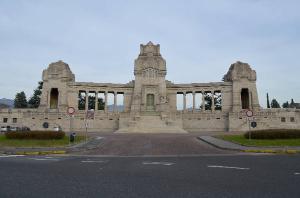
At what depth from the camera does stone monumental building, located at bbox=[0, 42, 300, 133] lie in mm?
63938

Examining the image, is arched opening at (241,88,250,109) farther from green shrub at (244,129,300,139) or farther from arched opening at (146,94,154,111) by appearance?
green shrub at (244,129,300,139)

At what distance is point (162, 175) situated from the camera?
12328 mm

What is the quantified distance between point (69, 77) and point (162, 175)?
222 feet

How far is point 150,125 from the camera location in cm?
5934

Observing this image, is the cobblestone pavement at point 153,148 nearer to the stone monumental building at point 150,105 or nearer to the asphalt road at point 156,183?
the asphalt road at point 156,183

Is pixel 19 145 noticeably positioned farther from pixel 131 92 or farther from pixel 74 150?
pixel 131 92

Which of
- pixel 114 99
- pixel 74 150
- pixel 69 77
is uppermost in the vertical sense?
pixel 69 77

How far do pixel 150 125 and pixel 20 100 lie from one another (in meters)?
60.1

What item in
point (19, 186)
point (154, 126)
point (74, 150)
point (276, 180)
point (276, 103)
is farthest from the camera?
point (276, 103)

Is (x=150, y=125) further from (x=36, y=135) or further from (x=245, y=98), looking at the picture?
(x=245, y=98)

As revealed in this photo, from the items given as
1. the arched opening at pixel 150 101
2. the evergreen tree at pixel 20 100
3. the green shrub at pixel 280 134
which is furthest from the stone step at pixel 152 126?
the evergreen tree at pixel 20 100

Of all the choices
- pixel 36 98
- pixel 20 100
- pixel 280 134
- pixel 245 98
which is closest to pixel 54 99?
pixel 36 98

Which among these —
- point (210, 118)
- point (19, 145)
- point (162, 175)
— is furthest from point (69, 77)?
point (162, 175)

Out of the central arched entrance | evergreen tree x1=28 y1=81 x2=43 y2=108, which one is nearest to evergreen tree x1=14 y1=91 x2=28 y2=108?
evergreen tree x1=28 y1=81 x2=43 y2=108
